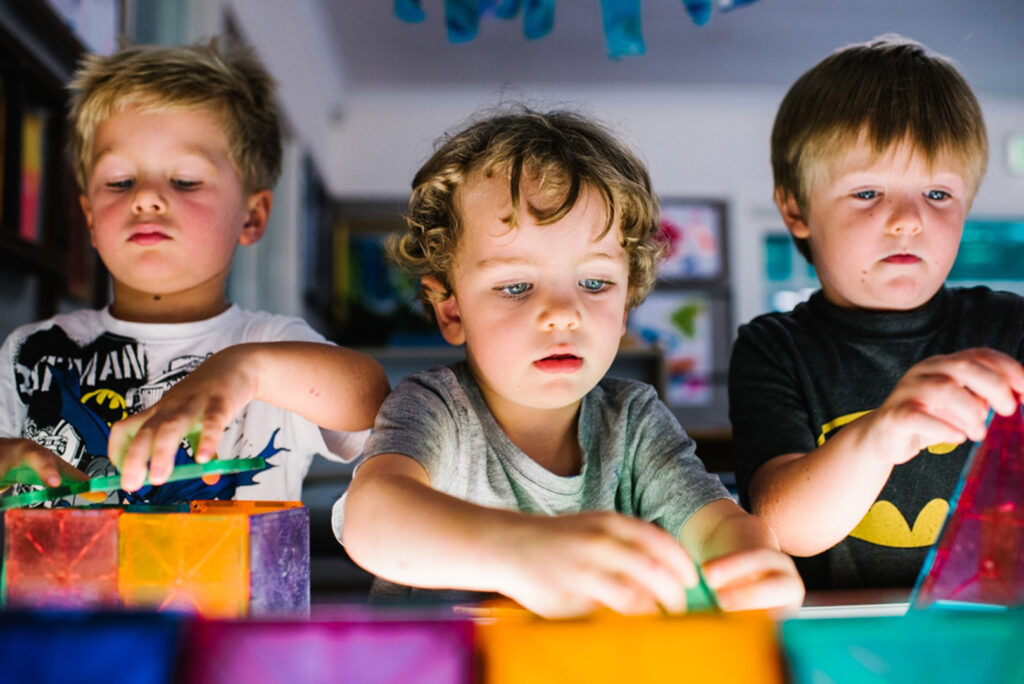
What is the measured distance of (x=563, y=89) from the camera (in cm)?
518

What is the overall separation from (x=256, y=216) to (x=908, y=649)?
1106 millimetres

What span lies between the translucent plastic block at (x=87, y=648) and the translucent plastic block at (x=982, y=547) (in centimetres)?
38

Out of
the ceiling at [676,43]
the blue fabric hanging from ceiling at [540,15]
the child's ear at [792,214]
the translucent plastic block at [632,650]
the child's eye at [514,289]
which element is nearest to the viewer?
the translucent plastic block at [632,650]

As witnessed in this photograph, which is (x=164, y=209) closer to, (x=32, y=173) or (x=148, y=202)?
(x=148, y=202)

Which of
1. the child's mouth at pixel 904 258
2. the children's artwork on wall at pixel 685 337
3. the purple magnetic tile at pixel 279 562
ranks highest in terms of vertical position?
the child's mouth at pixel 904 258

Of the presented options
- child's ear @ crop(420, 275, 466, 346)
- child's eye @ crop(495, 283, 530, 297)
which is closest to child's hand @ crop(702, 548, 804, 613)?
child's eye @ crop(495, 283, 530, 297)

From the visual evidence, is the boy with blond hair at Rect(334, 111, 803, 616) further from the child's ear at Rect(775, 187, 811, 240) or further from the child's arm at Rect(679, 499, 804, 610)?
the child's ear at Rect(775, 187, 811, 240)

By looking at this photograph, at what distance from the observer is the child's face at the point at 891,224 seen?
3.12 feet

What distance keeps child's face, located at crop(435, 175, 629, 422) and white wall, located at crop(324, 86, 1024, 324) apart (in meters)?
4.91

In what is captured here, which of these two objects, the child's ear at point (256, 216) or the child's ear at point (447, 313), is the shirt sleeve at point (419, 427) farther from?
the child's ear at point (256, 216)

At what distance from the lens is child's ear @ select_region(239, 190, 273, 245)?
1188 mm

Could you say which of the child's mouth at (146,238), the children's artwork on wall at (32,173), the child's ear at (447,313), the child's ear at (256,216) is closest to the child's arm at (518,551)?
the child's ear at (447,313)

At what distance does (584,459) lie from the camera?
33.1 inches

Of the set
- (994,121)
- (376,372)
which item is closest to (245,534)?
(376,372)
